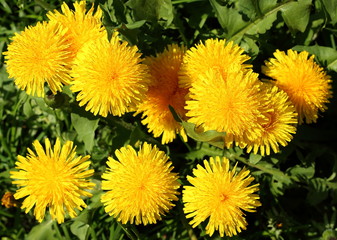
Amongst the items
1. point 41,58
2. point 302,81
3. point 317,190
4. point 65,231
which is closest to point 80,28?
point 41,58

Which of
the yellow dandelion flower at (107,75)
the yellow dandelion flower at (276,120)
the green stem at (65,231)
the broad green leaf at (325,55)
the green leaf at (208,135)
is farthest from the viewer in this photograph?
the green stem at (65,231)

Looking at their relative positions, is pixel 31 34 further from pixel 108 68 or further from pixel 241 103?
pixel 241 103

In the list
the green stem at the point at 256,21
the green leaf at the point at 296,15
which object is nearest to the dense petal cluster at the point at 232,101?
the green stem at the point at 256,21

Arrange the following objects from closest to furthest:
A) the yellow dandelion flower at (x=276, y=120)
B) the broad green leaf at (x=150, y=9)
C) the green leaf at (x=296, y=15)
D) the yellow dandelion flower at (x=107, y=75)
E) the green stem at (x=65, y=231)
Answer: the yellow dandelion flower at (x=107, y=75) < the yellow dandelion flower at (x=276, y=120) < the broad green leaf at (x=150, y=9) < the green leaf at (x=296, y=15) < the green stem at (x=65, y=231)

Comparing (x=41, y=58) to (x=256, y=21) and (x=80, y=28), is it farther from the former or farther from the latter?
(x=256, y=21)

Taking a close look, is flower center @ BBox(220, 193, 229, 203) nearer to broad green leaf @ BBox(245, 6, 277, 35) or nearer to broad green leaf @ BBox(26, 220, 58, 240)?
broad green leaf @ BBox(245, 6, 277, 35)

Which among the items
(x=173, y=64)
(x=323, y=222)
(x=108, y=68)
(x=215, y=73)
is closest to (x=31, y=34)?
(x=108, y=68)

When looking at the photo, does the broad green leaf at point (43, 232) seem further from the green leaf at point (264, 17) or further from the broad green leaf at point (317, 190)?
the green leaf at point (264, 17)
